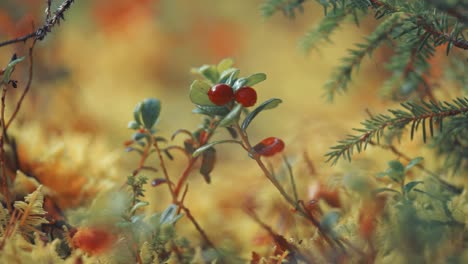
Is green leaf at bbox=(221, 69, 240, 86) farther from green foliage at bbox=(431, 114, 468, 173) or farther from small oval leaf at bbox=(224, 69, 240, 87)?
green foliage at bbox=(431, 114, 468, 173)

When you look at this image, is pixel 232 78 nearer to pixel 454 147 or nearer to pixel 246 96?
pixel 246 96

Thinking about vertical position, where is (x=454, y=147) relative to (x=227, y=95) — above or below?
below

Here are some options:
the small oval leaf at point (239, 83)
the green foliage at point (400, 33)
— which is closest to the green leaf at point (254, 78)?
the small oval leaf at point (239, 83)

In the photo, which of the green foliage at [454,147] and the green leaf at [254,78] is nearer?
the green leaf at [254,78]

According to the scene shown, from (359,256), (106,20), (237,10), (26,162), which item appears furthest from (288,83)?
(359,256)

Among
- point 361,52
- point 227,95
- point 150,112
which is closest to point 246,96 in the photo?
point 227,95

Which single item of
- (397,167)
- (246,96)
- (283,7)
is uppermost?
(283,7)

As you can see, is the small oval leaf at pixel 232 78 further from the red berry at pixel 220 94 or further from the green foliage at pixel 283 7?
the green foliage at pixel 283 7

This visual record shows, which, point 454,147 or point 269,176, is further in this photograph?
point 454,147
